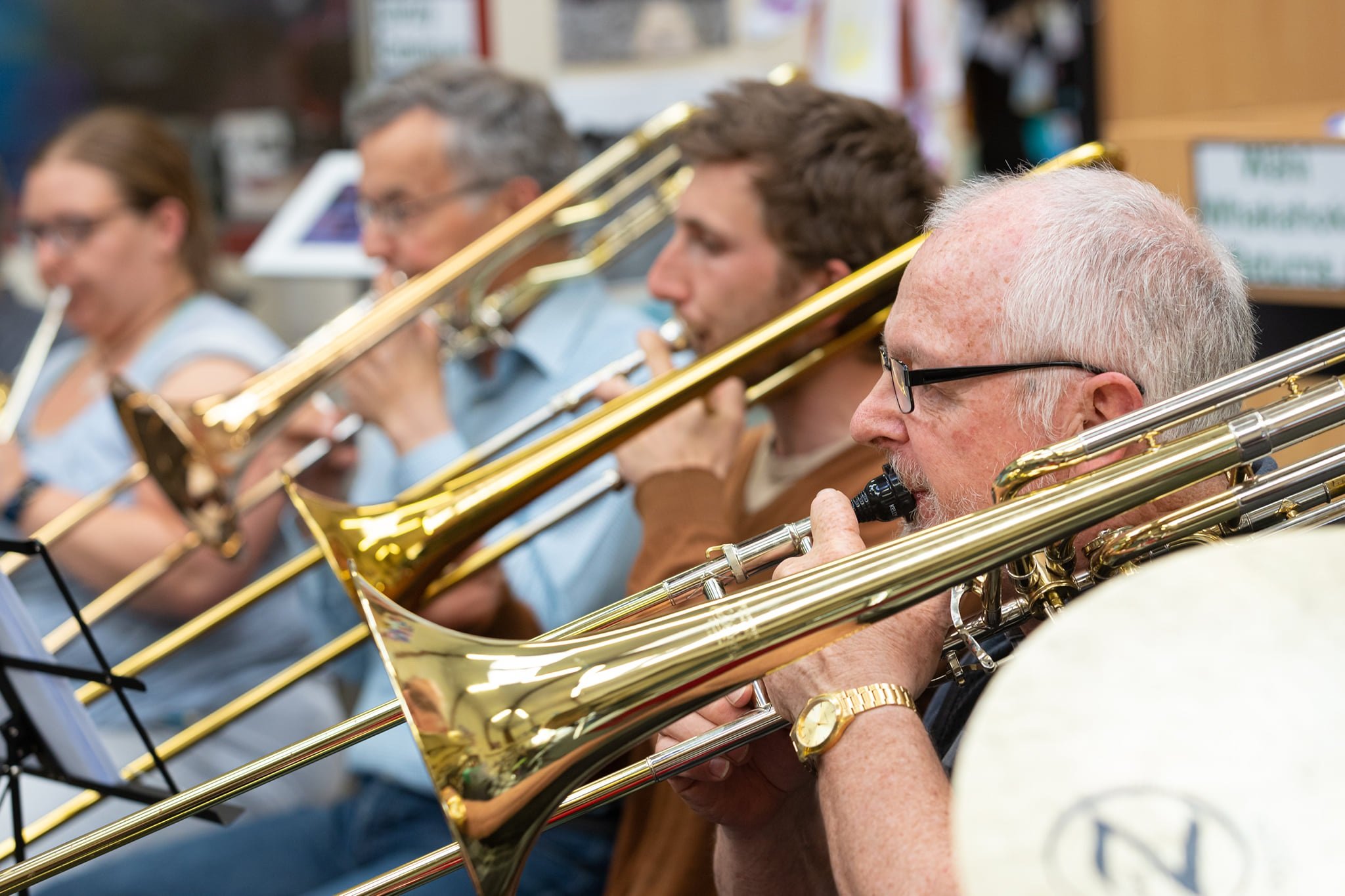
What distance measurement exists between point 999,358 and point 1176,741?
557 mm

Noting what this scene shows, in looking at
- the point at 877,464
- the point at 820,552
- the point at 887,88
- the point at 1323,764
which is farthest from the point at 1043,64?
the point at 1323,764

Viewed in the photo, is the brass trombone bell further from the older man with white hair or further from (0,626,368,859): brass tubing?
the older man with white hair

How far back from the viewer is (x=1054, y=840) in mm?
541

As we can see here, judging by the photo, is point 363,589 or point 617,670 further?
point 363,589

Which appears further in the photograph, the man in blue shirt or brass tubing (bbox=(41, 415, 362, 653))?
brass tubing (bbox=(41, 415, 362, 653))

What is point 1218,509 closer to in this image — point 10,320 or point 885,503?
point 885,503

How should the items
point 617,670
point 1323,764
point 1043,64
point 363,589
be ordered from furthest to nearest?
point 1043,64, point 363,589, point 617,670, point 1323,764

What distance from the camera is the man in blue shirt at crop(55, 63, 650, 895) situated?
182 centimetres

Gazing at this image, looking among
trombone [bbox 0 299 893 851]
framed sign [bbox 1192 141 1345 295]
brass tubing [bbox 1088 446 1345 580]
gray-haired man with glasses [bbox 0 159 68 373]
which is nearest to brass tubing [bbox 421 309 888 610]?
trombone [bbox 0 299 893 851]

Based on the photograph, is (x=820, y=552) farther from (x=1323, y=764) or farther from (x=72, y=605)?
(x=72, y=605)

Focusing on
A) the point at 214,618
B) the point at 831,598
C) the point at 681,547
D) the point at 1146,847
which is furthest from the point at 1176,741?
the point at 214,618

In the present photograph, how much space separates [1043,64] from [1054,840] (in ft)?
19.7

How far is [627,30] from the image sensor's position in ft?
9.53

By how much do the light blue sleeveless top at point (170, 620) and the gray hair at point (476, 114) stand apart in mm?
467
